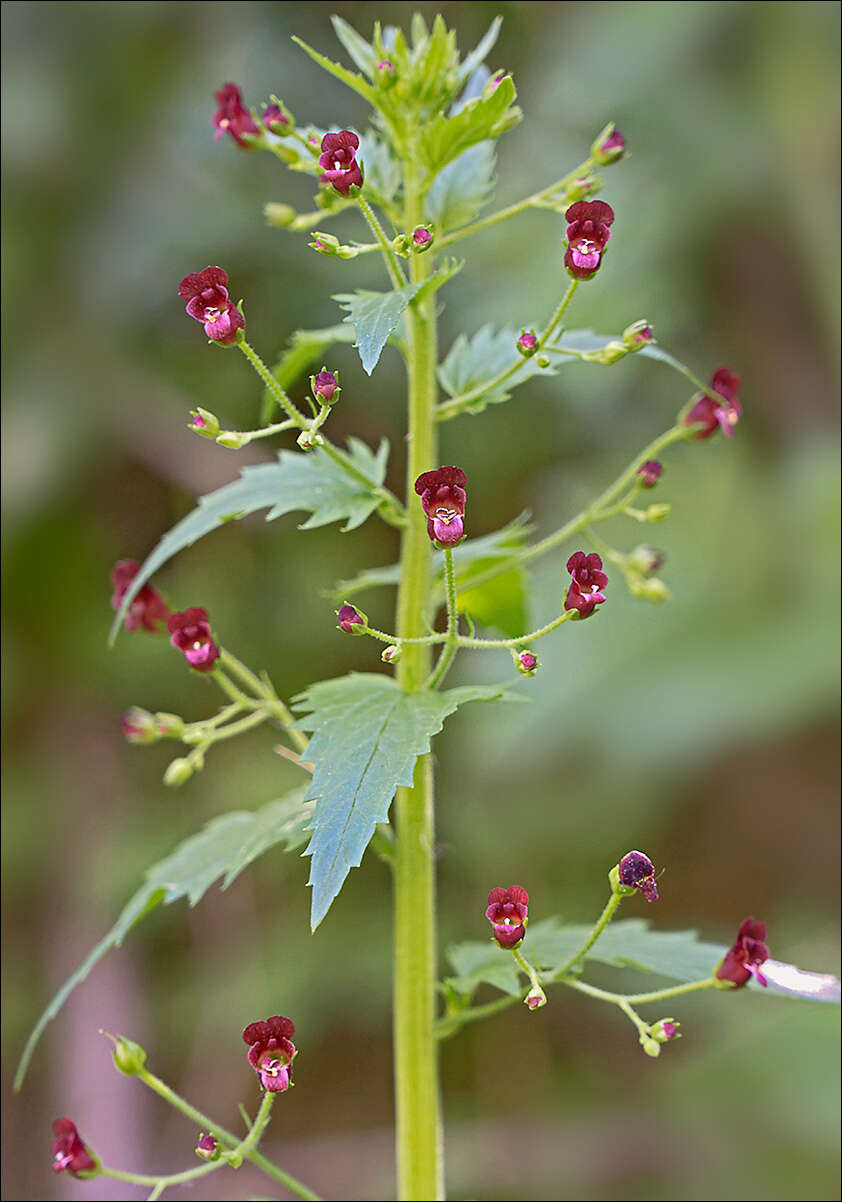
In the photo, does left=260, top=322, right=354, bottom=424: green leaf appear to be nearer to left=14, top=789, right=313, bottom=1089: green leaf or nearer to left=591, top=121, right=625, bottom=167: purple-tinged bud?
left=591, top=121, right=625, bottom=167: purple-tinged bud

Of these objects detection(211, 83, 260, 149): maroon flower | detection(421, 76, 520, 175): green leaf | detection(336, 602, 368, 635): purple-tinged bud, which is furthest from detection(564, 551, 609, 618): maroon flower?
detection(211, 83, 260, 149): maroon flower

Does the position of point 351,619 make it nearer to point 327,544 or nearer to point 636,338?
point 636,338

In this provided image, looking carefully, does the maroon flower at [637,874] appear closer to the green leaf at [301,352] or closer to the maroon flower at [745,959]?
the maroon flower at [745,959]

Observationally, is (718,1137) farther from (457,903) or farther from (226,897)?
(226,897)

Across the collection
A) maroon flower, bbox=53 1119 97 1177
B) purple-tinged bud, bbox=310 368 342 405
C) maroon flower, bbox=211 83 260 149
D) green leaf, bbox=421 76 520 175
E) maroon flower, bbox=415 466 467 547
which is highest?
maroon flower, bbox=211 83 260 149

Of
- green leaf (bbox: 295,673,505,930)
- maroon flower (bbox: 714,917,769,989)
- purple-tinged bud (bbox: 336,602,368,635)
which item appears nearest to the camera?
green leaf (bbox: 295,673,505,930)

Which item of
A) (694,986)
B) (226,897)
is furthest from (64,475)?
(694,986)

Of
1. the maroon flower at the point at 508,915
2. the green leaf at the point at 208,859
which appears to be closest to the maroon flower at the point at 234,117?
the green leaf at the point at 208,859
